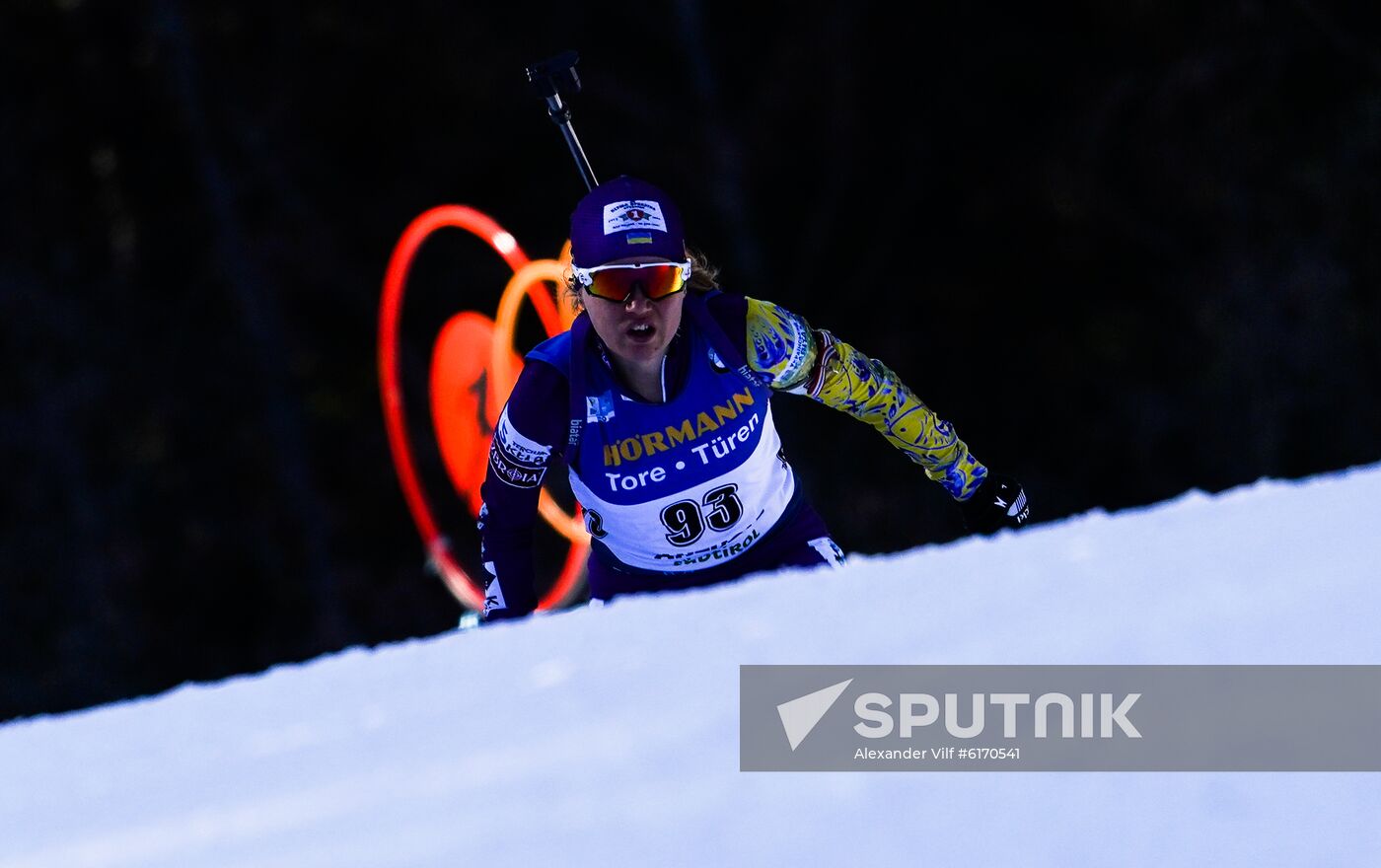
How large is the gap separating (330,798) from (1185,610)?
1025mm

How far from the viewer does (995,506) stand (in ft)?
15.8

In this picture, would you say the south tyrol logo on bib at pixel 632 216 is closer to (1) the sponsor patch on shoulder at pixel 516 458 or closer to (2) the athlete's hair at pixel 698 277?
(2) the athlete's hair at pixel 698 277

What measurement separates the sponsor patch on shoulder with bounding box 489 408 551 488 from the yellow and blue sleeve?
0.56 metres

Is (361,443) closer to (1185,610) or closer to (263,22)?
(263,22)

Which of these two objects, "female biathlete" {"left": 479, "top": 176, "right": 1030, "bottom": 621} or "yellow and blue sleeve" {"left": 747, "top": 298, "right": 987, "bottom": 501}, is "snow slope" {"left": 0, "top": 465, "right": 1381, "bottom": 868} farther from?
"yellow and blue sleeve" {"left": 747, "top": 298, "right": 987, "bottom": 501}

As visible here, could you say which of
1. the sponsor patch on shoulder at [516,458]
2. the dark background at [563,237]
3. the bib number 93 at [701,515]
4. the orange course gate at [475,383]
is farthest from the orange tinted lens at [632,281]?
the dark background at [563,237]

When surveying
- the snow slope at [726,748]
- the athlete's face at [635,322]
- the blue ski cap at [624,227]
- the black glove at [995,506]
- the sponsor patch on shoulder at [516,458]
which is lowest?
the snow slope at [726,748]

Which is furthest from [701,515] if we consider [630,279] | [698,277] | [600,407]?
[630,279]

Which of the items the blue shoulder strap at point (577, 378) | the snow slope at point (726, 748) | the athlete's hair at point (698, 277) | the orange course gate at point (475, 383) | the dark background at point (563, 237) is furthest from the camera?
the dark background at point (563, 237)

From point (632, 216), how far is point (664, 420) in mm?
500

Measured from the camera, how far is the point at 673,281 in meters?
4.19

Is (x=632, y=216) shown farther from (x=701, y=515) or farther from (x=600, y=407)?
(x=701, y=515)

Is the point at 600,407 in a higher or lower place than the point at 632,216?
lower

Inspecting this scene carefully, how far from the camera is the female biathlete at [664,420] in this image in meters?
4.20
